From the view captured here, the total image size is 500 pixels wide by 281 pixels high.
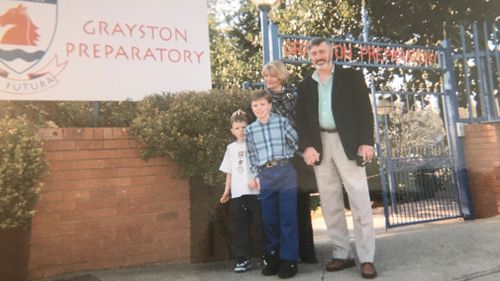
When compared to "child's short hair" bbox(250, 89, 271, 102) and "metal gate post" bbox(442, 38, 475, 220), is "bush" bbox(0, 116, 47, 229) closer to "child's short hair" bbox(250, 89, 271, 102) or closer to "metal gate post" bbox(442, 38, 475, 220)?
"child's short hair" bbox(250, 89, 271, 102)

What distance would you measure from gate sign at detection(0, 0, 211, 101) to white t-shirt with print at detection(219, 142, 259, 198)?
3.92 ft

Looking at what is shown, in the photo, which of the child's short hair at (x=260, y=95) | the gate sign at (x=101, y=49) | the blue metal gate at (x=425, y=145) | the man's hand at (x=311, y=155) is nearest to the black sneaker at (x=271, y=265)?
the man's hand at (x=311, y=155)

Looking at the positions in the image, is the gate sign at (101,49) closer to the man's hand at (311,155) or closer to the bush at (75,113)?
the bush at (75,113)

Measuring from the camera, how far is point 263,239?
12.0 feet

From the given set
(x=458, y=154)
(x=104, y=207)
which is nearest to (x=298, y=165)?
(x=104, y=207)

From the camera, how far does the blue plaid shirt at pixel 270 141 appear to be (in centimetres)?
348

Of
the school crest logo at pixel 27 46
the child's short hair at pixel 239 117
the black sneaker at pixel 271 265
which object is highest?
the school crest logo at pixel 27 46

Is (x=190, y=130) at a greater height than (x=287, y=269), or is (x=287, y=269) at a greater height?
(x=190, y=130)

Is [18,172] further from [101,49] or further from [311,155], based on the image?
[311,155]

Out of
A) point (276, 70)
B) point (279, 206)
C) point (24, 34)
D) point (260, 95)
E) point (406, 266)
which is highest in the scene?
point (24, 34)

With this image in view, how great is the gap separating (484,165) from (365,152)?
13.3 ft

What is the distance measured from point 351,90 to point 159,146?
1708 mm

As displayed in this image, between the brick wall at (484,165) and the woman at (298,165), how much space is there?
3.80m

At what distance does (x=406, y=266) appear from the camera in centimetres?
350
